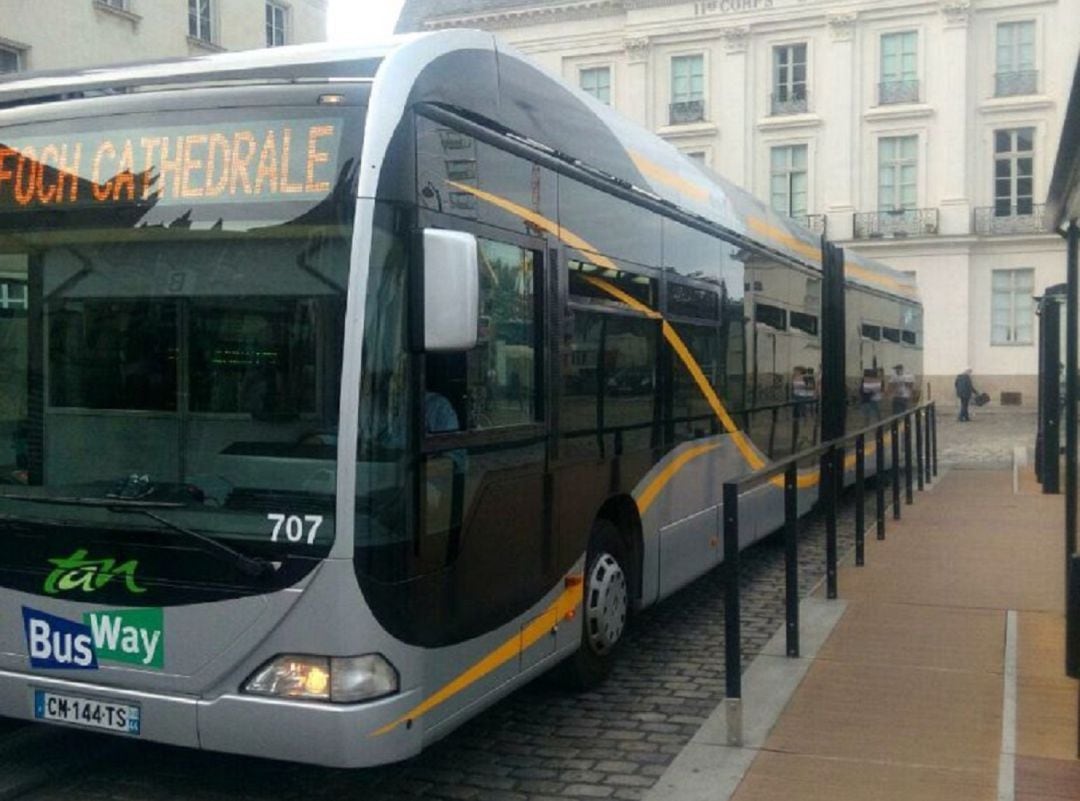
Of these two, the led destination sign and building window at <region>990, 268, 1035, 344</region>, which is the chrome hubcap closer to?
the led destination sign

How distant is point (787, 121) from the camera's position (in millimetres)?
→ 49156

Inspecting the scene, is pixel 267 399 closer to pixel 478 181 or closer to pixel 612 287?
pixel 478 181

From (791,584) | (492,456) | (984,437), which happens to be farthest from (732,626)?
(984,437)

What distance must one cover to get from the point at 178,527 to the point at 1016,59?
4768 cm

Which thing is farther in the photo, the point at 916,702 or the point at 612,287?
the point at 612,287

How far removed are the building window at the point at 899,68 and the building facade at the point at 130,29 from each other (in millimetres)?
25166

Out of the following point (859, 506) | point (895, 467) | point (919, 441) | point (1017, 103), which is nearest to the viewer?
point (859, 506)

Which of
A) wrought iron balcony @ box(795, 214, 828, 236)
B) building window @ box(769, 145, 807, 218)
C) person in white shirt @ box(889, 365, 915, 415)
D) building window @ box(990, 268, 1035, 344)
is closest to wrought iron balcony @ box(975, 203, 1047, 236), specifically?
building window @ box(990, 268, 1035, 344)

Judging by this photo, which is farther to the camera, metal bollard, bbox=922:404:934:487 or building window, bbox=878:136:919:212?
building window, bbox=878:136:919:212

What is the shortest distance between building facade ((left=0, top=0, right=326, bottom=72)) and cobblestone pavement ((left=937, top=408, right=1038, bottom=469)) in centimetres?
1596

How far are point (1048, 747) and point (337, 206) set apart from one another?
392cm

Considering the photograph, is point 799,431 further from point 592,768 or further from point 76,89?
point 76,89

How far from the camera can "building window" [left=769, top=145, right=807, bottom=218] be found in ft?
163

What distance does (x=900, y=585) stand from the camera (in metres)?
9.53
